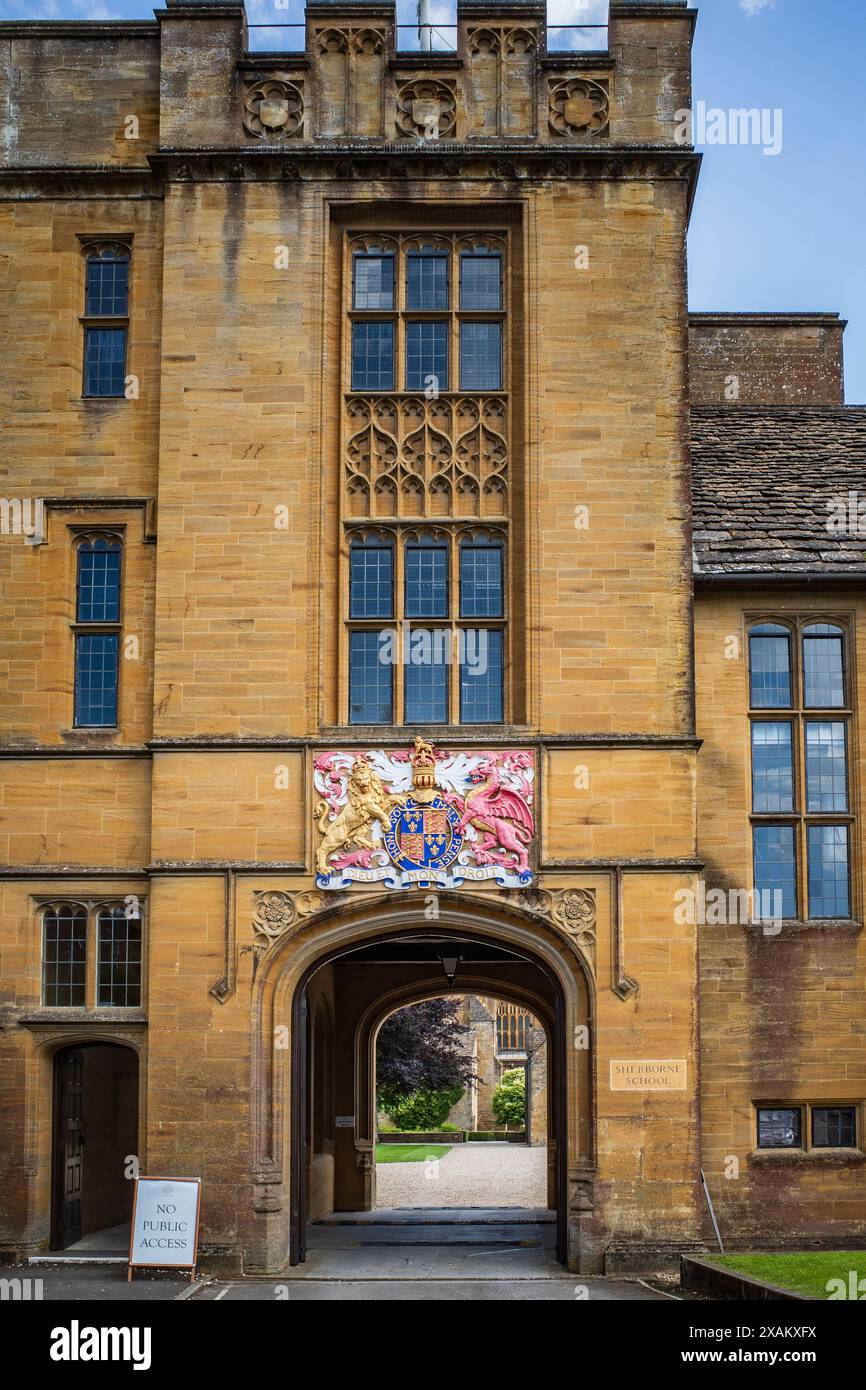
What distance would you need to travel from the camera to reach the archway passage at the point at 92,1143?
66.2ft

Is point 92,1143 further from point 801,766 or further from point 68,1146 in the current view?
point 801,766

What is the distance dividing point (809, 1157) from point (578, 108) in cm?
1301

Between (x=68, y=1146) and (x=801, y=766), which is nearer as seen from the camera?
(x=801, y=766)

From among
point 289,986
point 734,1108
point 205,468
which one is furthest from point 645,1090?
point 205,468

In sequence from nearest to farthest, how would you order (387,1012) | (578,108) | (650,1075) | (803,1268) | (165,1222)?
(803,1268)
(165,1222)
(650,1075)
(578,108)
(387,1012)

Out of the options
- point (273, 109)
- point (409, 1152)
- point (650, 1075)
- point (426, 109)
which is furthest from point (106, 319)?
point (409, 1152)

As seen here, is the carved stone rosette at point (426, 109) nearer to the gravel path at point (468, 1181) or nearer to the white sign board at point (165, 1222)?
the white sign board at point (165, 1222)

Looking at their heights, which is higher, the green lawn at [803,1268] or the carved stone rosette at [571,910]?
the carved stone rosette at [571,910]

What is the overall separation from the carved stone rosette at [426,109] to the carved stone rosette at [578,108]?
1256 millimetres

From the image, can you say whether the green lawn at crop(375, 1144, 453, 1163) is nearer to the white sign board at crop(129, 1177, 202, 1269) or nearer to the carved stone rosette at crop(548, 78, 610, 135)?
the white sign board at crop(129, 1177, 202, 1269)

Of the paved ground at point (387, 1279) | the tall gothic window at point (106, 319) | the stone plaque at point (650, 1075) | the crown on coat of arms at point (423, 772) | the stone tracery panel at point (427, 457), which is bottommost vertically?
the paved ground at point (387, 1279)

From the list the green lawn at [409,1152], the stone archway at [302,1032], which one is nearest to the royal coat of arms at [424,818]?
the stone archway at [302,1032]

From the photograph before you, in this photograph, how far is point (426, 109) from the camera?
2094 cm

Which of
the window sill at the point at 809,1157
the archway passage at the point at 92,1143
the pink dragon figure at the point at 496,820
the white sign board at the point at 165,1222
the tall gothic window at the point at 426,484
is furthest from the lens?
the tall gothic window at the point at 426,484
